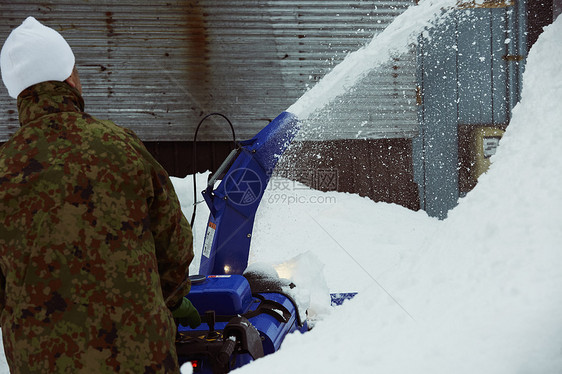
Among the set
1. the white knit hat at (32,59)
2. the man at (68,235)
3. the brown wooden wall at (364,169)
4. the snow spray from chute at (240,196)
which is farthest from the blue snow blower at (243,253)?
the brown wooden wall at (364,169)

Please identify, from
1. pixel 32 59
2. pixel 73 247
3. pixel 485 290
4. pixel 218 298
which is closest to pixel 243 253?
pixel 218 298

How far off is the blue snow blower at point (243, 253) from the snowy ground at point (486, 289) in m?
1.07

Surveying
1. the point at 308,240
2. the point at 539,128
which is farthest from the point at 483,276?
the point at 308,240

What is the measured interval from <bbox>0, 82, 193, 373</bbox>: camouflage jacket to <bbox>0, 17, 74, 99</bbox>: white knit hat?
34 mm

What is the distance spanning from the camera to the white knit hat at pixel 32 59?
1.66 m

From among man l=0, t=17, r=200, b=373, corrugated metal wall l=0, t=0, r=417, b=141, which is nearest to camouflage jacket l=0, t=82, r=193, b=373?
man l=0, t=17, r=200, b=373

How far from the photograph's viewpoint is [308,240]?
593cm

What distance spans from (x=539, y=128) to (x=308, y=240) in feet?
13.7

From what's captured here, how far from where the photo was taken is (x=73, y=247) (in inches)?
62.5

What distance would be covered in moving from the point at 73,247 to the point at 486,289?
3.92 ft

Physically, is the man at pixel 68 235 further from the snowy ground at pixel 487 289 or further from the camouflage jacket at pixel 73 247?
the snowy ground at pixel 487 289

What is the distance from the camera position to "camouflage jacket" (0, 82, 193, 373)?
5.16ft

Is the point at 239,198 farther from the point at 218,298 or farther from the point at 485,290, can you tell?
the point at 485,290

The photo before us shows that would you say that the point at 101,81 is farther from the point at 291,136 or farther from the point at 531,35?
the point at 531,35
